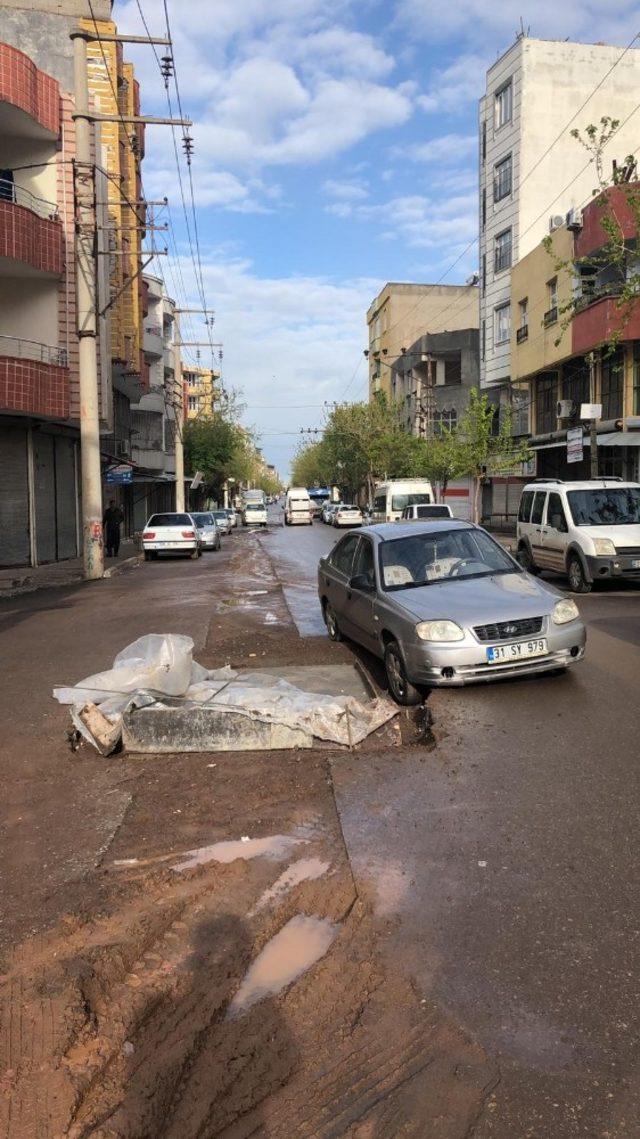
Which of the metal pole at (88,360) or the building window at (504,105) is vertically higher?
the building window at (504,105)

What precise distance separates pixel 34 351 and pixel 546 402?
2080cm

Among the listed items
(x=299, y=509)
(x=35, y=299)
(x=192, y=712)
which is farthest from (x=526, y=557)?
(x=299, y=509)

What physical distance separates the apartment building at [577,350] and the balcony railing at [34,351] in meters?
14.0

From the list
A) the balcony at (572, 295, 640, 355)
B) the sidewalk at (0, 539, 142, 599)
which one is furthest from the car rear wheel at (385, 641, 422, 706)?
the balcony at (572, 295, 640, 355)

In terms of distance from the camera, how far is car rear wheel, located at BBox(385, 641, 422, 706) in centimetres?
676

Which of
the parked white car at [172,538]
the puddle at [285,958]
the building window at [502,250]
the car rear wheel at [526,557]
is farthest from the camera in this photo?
the building window at [502,250]

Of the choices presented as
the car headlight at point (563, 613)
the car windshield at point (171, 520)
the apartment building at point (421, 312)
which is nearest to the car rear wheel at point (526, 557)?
the car headlight at point (563, 613)

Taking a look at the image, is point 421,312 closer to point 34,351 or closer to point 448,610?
point 34,351

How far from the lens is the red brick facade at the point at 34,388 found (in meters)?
20.3

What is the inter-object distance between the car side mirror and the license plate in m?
1.59

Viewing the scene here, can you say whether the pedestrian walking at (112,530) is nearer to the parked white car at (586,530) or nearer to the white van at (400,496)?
the white van at (400,496)

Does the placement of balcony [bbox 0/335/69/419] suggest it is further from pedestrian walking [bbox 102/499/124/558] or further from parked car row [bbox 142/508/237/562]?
parked car row [bbox 142/508/237/562]

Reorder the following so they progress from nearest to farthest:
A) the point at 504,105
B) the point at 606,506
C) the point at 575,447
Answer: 1. the point at 606,506
2. the point at 575,447
3. the point at 504,105

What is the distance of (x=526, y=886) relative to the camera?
362 centimetres
